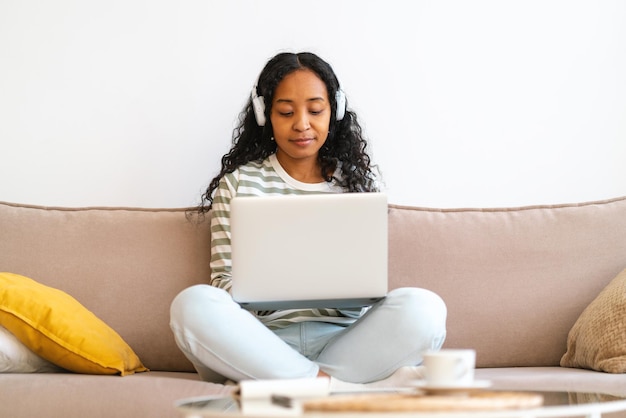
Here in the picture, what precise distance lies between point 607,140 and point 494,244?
67cm

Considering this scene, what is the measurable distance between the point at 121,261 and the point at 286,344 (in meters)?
0.65

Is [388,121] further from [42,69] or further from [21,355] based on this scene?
[21,355]

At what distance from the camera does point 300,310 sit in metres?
2.31

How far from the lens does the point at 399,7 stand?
2877 mm

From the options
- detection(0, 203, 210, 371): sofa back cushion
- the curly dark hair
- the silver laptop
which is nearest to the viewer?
the silver laptop

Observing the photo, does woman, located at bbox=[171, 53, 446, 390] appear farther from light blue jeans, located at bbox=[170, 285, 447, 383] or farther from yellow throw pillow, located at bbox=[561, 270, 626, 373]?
yellow throw pillow, located at bbox=[561, 270, 626, 373]

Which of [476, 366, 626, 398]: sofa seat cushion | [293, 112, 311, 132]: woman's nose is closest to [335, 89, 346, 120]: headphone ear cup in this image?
[293, 112, 311, 132]: woman's nose

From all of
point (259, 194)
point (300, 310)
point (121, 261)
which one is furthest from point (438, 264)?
point (121, 261)

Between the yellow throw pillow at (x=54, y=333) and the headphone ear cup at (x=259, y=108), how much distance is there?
0.73m

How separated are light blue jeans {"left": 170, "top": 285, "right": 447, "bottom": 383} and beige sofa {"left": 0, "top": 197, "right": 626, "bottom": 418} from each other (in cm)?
36

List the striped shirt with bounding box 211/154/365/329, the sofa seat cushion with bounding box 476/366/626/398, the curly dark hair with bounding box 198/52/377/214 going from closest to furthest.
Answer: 1. the sofa seat cushion with bounding box 476/366/626/398
2. the striped shirt with bounding box 211/154/365/329
3. the curly dark hair with bounding box 198/52/377/214

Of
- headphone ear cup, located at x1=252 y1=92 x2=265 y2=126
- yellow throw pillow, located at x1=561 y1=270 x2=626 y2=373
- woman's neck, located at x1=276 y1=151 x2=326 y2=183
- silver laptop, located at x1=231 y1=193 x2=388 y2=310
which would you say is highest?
headphone ear cup, located at x1=252 y1=92 x2=265 y2=126

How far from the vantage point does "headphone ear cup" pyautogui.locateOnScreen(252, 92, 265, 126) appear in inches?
97.7

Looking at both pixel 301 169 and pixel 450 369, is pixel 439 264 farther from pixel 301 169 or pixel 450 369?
pixel 450 369
